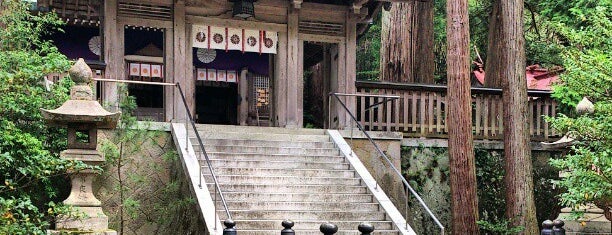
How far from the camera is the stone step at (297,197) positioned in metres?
10.7

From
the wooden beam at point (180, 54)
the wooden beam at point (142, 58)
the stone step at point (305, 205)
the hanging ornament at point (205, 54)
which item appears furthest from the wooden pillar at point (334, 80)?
the wooden beam at point (142, 58)

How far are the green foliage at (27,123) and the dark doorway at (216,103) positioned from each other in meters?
9.35

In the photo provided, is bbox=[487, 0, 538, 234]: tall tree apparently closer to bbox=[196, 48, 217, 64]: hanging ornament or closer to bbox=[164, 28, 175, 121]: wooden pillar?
bbox=[164, 28, 175, 121]: wooden pillar

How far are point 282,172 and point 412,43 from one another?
678 centimetres

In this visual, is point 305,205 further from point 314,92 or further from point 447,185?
point 314,92

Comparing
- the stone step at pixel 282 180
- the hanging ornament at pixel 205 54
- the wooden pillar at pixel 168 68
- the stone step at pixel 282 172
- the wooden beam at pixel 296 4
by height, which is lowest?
the stone step at pixel 282 180

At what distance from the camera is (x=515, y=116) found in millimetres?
12406

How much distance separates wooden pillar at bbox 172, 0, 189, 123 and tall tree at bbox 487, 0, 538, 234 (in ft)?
20.2

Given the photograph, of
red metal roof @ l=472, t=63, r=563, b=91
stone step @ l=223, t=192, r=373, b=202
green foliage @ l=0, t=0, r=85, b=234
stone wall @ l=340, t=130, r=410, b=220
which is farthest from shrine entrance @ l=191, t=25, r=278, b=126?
red metal roof @ l=472, t=63, r=563, b=91

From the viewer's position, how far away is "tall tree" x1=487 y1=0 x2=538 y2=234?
11.9m

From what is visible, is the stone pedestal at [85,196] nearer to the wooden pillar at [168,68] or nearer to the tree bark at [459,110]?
the wooden pillar at [168,68]

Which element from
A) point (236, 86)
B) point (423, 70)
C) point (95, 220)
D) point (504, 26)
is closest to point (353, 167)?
point (504, 26)

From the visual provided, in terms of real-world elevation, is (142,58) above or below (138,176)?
above

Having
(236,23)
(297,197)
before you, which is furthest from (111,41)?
(297,197)
